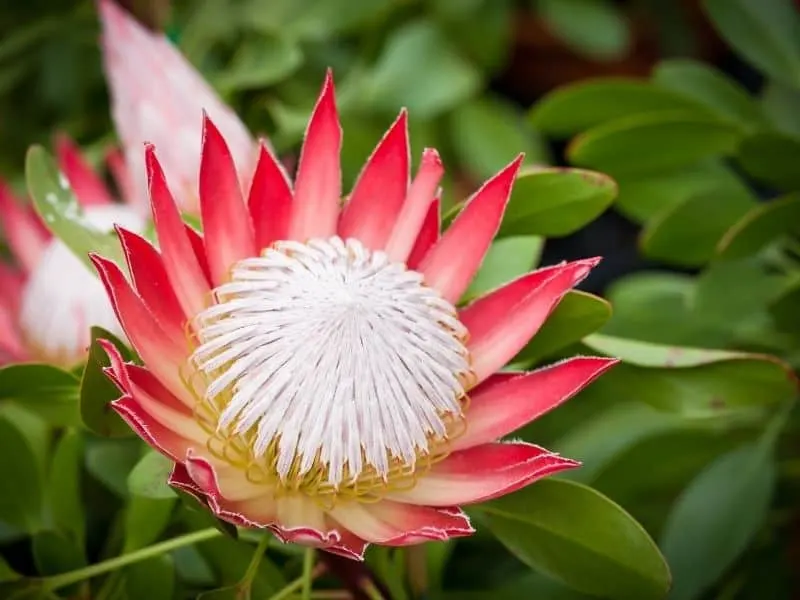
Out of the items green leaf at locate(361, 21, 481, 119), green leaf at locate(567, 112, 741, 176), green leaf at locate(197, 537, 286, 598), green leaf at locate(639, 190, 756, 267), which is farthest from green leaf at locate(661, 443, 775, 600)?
green leaf at locate(361, 21, 481, 119)

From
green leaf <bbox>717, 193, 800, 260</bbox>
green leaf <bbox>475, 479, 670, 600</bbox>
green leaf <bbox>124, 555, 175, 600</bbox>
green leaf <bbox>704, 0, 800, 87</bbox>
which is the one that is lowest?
green leaf <bbox>475, 479, 670, 600</bbox>

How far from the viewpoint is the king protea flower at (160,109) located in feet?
3.35

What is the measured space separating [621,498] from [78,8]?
3.31 feet

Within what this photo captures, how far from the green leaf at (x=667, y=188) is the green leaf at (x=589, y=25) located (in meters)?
0.49

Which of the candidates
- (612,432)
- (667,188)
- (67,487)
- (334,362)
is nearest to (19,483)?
(67,487)

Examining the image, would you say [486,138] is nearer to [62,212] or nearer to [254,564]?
[62,212]

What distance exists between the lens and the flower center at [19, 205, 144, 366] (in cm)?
98

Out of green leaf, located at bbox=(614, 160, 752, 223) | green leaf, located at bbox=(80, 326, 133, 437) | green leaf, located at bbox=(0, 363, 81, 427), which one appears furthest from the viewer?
green leaf, located at bbox=(614, 160, 752, 223)

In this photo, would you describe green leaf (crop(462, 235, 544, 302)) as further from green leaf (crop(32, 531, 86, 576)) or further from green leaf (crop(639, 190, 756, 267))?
green leaf (crop(32, 531, 86, 576))

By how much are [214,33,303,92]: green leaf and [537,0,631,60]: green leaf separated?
→ 1.65 feet

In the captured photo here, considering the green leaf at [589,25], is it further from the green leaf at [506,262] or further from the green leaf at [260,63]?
the green leaf at [506,262]

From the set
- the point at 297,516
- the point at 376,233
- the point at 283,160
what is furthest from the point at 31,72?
the point at 297,516

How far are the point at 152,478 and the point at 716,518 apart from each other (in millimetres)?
609

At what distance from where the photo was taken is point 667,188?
1295mm
